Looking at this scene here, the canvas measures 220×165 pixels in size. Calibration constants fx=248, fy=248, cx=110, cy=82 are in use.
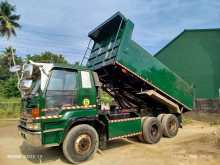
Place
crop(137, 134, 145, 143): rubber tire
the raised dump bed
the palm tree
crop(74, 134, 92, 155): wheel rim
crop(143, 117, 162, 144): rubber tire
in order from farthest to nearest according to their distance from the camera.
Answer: the palm tree → crop(137, 134, 145, 143): rubber tire → crop(143, 117, 162, 144): rubber tire → the raised dump bed → crop(74, 134, 92, 155): wheel rim

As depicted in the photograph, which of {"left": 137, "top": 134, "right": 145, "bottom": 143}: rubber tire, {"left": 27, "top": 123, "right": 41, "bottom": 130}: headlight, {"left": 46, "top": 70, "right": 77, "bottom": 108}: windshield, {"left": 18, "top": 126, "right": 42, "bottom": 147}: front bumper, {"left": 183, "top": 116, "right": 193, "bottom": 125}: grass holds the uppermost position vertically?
{"left": 46, "top": 70, "right": 77, "bottom": 108}: windshield

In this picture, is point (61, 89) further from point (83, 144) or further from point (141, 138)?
point (141, 138)

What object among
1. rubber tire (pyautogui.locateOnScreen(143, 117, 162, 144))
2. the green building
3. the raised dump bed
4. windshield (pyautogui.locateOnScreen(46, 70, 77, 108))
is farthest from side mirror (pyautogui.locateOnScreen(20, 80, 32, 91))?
the green building

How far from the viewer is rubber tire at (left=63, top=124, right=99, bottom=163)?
5.86 metres

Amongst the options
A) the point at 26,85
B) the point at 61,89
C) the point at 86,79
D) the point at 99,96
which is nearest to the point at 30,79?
the point at 26,85

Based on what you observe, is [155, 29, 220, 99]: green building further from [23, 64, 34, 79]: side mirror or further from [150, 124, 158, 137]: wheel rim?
[23, 64, 34, 79]: side mirror

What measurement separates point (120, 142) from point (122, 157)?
70.3 inches

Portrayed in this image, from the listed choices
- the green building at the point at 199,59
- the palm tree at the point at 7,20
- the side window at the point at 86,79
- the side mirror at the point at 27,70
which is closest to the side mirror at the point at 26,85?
the side mirror at the point at 27,70

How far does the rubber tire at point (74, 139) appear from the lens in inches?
231

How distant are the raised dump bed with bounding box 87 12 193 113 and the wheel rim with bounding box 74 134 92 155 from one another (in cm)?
221

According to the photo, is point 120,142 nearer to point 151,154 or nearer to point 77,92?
point 151,154

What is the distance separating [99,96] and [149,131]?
237 cm

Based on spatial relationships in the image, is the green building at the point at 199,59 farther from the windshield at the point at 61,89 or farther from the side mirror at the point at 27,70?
the side mirror at the point at 27,70

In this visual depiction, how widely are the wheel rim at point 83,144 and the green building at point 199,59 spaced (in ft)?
42.5
